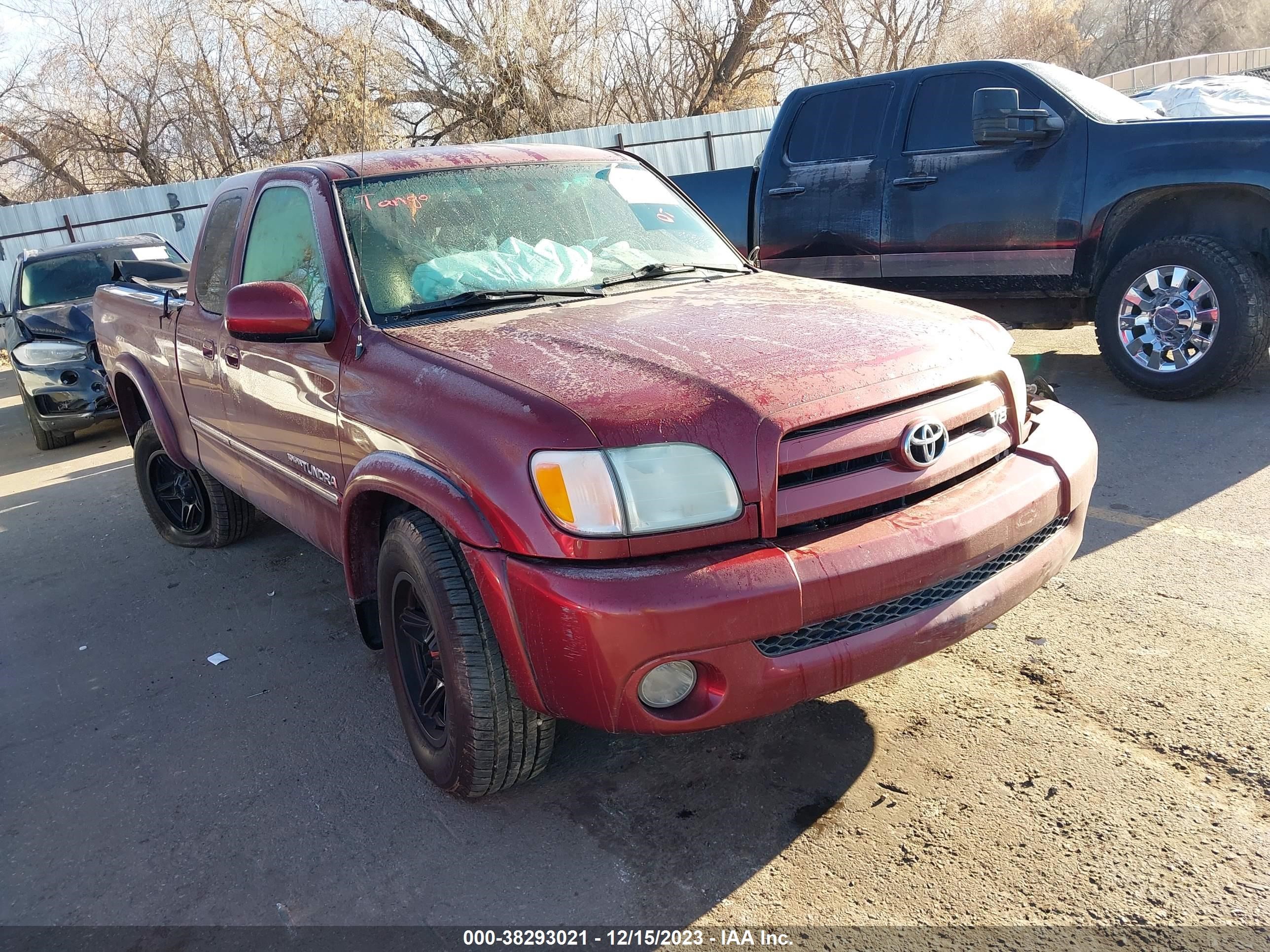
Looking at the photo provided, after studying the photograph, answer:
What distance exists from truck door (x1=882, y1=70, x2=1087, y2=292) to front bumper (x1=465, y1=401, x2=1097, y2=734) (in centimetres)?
389

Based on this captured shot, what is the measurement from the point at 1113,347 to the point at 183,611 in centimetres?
517

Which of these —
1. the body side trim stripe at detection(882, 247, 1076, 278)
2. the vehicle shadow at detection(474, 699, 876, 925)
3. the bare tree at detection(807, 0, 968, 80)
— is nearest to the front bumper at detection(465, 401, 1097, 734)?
the vehicle shadow at detection(474, 699, 876, 925)

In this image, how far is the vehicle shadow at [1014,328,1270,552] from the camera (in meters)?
4.38

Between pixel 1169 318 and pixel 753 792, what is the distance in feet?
14.1

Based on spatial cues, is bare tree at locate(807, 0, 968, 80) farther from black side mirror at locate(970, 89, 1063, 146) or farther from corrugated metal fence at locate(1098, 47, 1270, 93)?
black side mirror at locate(970, 89, 1063, 146)

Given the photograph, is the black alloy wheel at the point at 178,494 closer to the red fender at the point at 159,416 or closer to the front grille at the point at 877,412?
the red fender at the point at 159,416

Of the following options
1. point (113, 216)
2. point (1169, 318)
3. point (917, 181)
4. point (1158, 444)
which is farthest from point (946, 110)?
point (113, 216)

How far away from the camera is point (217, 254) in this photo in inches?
171

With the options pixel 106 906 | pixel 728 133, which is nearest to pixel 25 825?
pixel 106 906

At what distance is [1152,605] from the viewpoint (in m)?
3.53

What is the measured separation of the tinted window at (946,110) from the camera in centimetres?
630

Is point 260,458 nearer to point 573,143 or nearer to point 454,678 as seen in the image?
point 454,678

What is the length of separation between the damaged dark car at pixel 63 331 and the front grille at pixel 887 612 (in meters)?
7.34

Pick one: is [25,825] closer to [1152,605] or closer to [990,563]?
[990,563]
